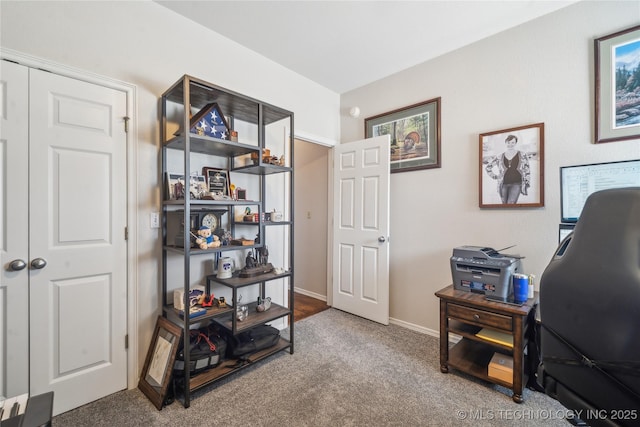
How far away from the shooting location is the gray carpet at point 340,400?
1.58 metres

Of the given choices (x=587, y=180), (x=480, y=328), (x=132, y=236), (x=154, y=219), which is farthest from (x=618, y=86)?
(x=132, y=236)

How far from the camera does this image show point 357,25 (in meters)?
2.19

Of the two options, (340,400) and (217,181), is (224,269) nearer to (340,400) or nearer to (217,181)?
(217,181)

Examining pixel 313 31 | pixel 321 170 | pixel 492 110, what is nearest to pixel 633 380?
pixel 492 110

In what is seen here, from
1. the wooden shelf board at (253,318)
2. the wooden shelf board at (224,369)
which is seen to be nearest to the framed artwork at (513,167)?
the wooden shelf board at (253,318)

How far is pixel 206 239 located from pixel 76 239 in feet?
2.43

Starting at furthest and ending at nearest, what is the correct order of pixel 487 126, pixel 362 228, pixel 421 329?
pixel 362 228 < pixel 421 329 < pixel 487 126

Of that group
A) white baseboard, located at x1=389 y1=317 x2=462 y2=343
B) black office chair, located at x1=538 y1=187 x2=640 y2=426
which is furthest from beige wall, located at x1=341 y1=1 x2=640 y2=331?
black office chair, located at x1=538 y1=187 x2=640 y2=426

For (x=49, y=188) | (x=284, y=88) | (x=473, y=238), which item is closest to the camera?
(x=49, y=188)

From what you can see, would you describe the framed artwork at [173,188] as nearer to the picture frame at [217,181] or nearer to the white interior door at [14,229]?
the picture frame at [217,181]

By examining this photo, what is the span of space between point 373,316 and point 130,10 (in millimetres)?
3312

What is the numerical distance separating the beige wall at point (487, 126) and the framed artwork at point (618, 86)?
5cm

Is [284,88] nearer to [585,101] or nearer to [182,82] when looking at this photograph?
[182,82]

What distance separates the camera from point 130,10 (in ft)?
6.02
